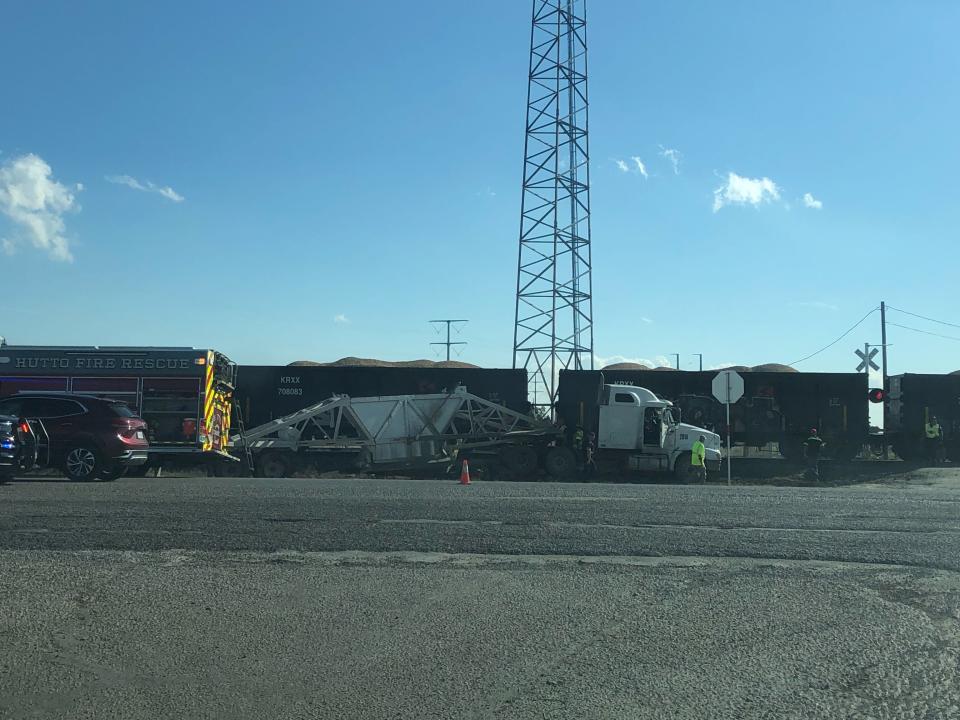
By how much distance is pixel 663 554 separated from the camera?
9.48m

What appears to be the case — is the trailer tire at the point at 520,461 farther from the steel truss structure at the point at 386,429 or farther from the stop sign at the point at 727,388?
the stop sign at the point at 727,388

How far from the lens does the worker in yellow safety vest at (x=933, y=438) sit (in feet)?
96.1

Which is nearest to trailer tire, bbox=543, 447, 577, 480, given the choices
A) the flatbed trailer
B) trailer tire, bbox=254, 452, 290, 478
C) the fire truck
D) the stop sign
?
the flatbed trailer

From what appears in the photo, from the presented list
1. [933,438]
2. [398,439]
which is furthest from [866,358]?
[398,439]

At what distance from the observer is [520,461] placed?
25.2 meters

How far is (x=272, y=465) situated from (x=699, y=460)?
1126 centimetres

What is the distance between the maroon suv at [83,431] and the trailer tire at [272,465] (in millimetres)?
6049

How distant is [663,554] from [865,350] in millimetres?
26523

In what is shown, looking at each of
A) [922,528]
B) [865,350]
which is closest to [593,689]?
[922,528]

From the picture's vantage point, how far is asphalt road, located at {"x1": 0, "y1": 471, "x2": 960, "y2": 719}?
5242mm

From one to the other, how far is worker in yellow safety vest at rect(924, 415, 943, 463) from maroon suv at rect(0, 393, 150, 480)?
24150 mm

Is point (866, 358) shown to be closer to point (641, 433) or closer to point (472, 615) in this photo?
point (641, 433)

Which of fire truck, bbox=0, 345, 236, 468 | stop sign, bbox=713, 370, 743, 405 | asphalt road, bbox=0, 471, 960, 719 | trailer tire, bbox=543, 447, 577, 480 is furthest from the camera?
trailer tire, bbox=543, 447, 577, 480

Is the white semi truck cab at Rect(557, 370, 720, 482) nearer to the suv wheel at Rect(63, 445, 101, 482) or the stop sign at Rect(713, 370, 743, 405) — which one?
the stop sign at Rect(713, 370, 743, 405)
